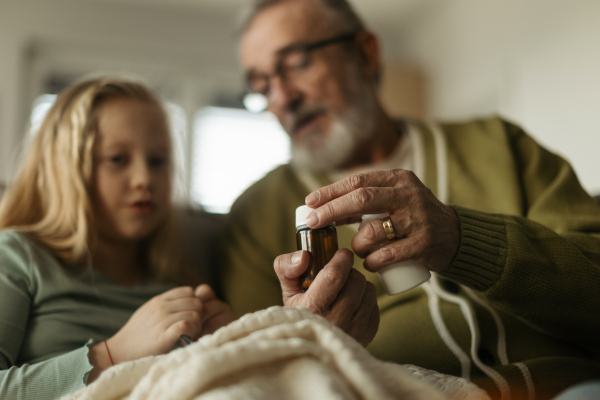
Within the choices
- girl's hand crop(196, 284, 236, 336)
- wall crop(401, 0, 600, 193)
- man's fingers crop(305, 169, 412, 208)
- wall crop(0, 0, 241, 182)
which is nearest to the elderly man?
man's fingers crop(305, 169, 412, 208)

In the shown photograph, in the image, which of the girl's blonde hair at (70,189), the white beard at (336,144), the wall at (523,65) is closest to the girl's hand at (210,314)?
the girl's blonde hair at (70,189)

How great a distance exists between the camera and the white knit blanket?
0.46m

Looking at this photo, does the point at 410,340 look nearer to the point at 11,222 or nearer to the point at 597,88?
the point at 11,222

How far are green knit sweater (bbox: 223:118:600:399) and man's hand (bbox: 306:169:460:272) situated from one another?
5 centimetres

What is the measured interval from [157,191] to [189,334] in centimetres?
42

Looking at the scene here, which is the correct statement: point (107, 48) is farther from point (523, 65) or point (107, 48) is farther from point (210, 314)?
point (210, 314)

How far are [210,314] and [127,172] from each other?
0.38 meters

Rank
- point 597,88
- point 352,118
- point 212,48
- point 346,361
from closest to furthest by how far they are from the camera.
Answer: point 346,361
point 352,118
point 597,88
point 212,48

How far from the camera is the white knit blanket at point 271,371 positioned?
0.46 metres

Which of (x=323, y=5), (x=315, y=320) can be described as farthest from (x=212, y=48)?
(x=315, y=320)

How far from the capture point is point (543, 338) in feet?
3.05

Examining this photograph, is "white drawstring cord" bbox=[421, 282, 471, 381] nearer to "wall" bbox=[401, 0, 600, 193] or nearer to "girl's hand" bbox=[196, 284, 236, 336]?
"girl's hand" bbox=[196, 284, 236, 336]

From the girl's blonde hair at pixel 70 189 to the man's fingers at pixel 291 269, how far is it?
0.52m

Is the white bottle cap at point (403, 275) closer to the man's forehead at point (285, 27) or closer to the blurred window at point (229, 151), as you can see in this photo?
the man's forehead at point (285, 27)
